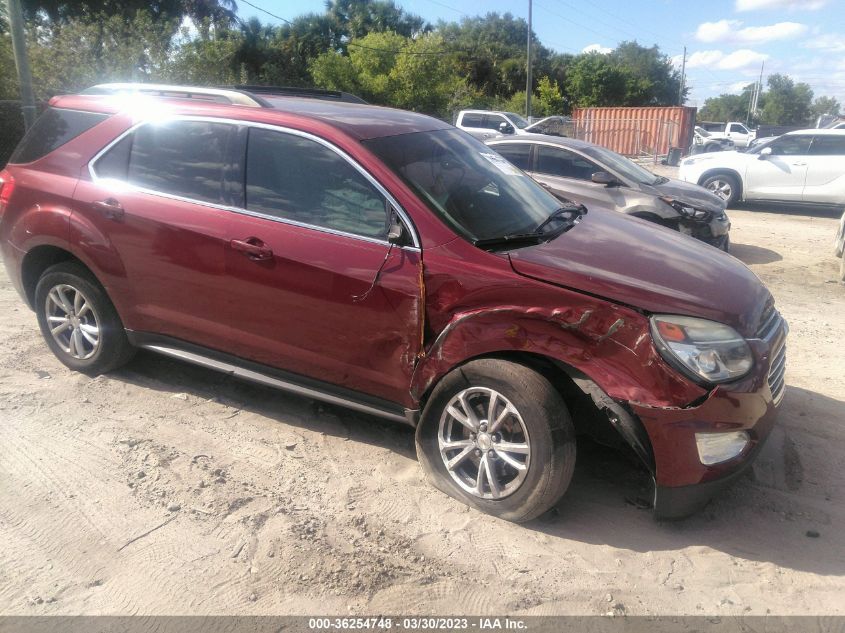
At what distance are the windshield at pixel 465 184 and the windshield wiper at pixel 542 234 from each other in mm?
44

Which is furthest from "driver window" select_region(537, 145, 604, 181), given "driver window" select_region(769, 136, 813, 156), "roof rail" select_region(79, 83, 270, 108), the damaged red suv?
"driver window" select_region(769, 136, 813, 156)

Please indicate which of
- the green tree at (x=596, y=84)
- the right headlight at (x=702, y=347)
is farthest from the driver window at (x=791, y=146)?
the green tree at (x=596, y=84)

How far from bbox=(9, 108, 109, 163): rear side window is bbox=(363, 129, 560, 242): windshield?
206cm

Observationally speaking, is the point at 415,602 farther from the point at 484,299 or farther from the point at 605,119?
the point at 605,119

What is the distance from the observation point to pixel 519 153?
9.15 m

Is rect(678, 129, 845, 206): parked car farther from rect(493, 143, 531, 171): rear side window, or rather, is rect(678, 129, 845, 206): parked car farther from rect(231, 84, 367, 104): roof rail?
rect(231, 84, 367, 104): roof rail

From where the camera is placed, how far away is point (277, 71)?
36656 millimetres

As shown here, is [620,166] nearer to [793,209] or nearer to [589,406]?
[589,406]

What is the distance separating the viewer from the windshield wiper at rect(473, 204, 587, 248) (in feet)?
11.3

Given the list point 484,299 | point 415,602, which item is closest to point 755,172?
point 484,299

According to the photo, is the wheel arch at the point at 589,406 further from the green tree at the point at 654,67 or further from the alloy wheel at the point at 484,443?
the green tree at the point at 654,67

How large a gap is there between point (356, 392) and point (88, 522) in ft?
4.60

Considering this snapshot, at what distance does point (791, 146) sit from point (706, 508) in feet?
38.9

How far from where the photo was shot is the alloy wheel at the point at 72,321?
459cm
